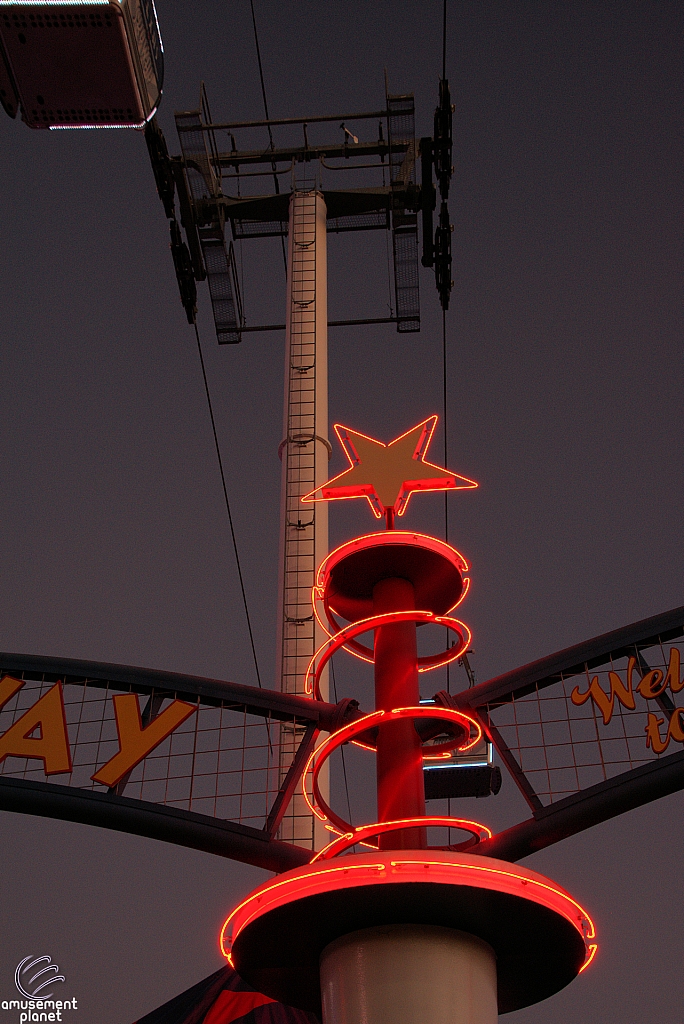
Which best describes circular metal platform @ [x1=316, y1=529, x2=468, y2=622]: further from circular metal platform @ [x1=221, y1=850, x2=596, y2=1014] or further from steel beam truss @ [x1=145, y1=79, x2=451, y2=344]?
steel beam truss @ [x1=145, y1=79, x2=451, y2=344]

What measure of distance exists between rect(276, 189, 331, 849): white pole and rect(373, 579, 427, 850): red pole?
1.84 meters

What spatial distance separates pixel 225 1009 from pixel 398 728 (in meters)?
10.1

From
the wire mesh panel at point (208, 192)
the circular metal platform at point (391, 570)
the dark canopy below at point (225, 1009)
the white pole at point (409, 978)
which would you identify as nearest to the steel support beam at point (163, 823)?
the white pole at point (409, 978)

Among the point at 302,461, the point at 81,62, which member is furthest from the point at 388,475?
the point at 302,461

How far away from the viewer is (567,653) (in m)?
7.71

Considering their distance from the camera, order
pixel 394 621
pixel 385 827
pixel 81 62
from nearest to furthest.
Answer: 1. pixel 81 62
2. pixel 385 827
3. pixel 394 621

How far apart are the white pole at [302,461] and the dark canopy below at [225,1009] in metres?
6.20

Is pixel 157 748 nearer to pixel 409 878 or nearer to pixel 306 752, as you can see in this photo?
pixel 306 752

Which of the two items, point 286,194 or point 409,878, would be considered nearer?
point 409,878

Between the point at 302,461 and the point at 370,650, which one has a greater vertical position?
the point at 302,461

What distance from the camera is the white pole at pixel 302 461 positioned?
10.8 m

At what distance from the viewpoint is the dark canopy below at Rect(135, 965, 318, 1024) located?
14.5 meters

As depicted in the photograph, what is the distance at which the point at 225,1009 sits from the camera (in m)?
14.7

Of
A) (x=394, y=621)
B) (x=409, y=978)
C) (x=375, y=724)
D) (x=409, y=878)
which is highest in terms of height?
(x=394, y=621)
